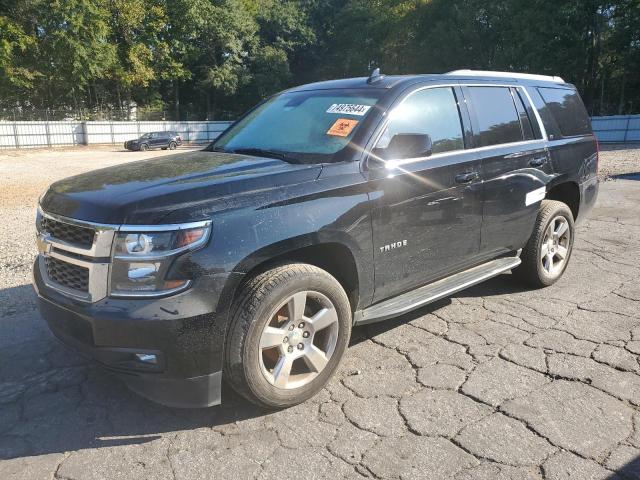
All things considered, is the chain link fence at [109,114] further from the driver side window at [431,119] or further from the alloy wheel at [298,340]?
the alloy wheel at [298,340]

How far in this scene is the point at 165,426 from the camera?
2.96 metres

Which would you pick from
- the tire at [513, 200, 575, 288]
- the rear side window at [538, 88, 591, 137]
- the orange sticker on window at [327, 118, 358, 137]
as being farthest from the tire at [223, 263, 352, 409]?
the rear side window at [538, 88, 591, 137]

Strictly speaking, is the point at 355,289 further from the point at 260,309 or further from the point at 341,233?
the point at 260,309

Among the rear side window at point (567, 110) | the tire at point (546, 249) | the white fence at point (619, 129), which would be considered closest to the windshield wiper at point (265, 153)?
the tire at point (546, 249)

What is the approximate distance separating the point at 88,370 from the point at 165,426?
94 cm

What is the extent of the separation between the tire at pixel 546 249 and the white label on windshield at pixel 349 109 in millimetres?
2167

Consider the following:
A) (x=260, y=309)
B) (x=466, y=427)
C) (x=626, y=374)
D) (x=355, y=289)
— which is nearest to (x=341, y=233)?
(x=355, y=289)

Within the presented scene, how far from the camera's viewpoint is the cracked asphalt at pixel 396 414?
8.55ft

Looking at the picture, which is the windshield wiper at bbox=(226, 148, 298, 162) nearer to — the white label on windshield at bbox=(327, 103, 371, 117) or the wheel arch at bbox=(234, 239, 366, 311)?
the white label on windshield at bbox=(327, 103, 371, 117)

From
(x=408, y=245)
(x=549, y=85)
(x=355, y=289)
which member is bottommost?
(x=355, y=289)

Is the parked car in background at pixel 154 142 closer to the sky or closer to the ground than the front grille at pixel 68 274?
closer to the ground

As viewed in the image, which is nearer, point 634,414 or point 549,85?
point 634,414

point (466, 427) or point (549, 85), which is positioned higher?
point (549, 85)

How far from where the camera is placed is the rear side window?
200 inches
